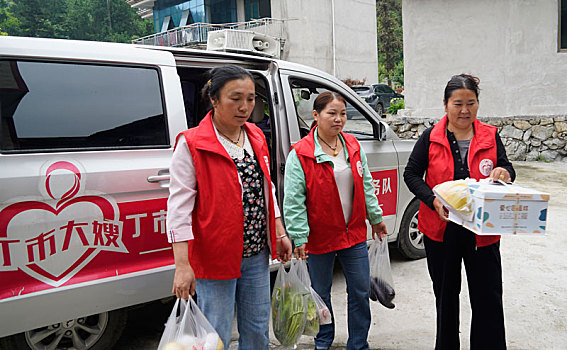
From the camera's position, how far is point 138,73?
2.90 meters

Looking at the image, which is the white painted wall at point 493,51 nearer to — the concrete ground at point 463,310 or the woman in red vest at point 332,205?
the concrete ground at point 463,310

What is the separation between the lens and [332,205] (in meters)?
2.71

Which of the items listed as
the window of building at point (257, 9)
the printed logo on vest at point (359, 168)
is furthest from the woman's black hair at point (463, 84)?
the window of building at point (257, 9)

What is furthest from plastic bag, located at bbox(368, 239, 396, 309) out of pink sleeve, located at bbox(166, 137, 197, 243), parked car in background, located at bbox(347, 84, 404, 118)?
parked car in background, located at bbox(347, 84, 404, 118)

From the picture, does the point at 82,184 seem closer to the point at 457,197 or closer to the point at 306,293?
the point at 306,293

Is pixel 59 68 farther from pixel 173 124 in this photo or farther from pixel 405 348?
pixel 405 348

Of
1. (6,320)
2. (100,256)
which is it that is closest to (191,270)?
(100,256)

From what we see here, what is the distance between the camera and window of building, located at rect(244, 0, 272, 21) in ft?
81.4

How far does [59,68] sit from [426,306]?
3.26m

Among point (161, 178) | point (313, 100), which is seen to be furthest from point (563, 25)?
point (161, 178)

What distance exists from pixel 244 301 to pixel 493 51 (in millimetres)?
10625

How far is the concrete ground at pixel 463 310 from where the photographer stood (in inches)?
129

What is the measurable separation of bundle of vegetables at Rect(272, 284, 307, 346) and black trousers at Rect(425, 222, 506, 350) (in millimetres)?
858

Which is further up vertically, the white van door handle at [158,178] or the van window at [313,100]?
the van window at [313,100]
